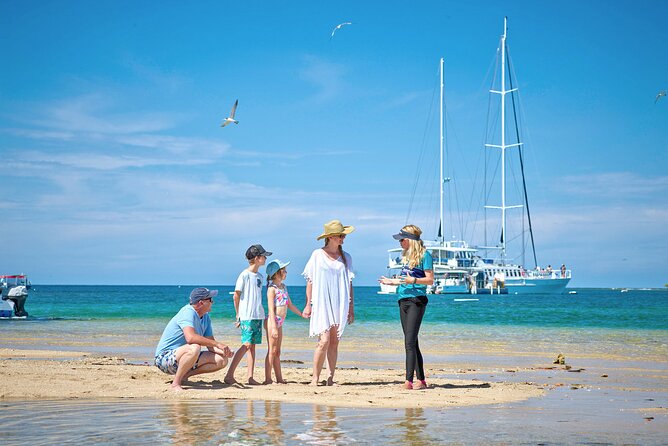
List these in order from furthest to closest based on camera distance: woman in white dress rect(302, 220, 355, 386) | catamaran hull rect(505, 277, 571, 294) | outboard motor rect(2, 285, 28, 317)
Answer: catamaran hull rect(505, 277, 571, 294)
outboard motor rect(2, 285, 28, 317)
woman in white dress rect(302, 220, 355, 386)

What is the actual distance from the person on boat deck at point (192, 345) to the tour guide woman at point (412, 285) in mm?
2112

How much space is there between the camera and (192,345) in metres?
8.55

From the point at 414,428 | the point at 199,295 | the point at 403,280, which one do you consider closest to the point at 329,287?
the point at 403,280

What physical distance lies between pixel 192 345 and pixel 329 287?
68.6 inches

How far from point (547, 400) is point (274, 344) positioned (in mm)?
3268

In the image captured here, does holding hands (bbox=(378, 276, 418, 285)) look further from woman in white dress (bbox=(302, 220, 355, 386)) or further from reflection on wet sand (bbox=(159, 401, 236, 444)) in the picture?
reflection on wet sand (bbox=(159, 401, 236, 444))

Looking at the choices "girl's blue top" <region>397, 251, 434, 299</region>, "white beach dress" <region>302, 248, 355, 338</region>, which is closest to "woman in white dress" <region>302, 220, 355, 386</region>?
"white beach dress" <region>302, 248, 355, 338</region>

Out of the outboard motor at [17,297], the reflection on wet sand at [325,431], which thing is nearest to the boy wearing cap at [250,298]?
the reflection on wet sand at [325,431]

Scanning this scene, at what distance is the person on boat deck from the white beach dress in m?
1.14

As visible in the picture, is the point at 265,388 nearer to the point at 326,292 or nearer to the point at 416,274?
the point at 326,292

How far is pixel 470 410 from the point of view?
7.47 meters

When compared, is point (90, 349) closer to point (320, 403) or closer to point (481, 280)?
point (320, 403)

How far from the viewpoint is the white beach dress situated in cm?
902

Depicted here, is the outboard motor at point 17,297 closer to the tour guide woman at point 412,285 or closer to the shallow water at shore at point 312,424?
the shallow water at shore at point 312,424
